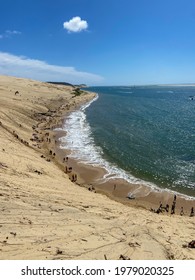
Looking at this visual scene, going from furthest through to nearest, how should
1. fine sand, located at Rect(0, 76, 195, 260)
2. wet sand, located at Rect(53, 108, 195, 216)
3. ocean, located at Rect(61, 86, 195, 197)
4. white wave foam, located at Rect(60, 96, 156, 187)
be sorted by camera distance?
white wave foam, located at Rect(60, 96, 156, 187), ocean, located at Rect(61, 86, 195, 197), wet sand, located at Rect(53, 108, 195, 216), fine sand, located at Rect(0, 76, 195, 260)

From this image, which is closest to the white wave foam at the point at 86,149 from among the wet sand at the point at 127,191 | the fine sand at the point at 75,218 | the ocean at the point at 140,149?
the ocean at the point at 140,149

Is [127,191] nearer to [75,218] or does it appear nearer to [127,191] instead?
[127,191]

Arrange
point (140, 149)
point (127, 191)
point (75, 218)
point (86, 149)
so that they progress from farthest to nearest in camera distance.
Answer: point (86, 149) < point (140, 149) < point (127, 191) < point (75, 218)

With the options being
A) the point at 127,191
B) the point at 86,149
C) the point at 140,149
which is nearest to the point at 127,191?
the point at 127,191

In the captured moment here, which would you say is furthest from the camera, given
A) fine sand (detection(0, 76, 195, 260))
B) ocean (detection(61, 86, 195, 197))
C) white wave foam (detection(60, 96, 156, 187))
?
white wave foam (detection(60, 96, 156, 187))

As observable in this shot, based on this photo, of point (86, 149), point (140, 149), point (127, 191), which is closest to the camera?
point (127, 191)

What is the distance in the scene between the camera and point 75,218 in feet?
67.7

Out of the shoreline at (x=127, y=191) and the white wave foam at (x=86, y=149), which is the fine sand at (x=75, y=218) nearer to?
the shoreline at (x=127, y=191)

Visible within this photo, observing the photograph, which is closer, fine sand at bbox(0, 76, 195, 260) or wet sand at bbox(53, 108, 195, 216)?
fine sand at bbox(0, 76, 195, 260)

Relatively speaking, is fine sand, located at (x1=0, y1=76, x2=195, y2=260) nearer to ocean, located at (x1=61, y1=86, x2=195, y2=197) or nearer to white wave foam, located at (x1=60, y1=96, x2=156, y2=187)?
white wave foam, located at (x1=60, y1=96, x2=156, y2=187)

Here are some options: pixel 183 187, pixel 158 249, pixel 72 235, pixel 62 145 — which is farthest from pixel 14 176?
pixel 62 145

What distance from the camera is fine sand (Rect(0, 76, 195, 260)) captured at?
1595 cm

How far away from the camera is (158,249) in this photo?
17.4 meters

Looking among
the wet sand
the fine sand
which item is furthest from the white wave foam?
the fine sand
